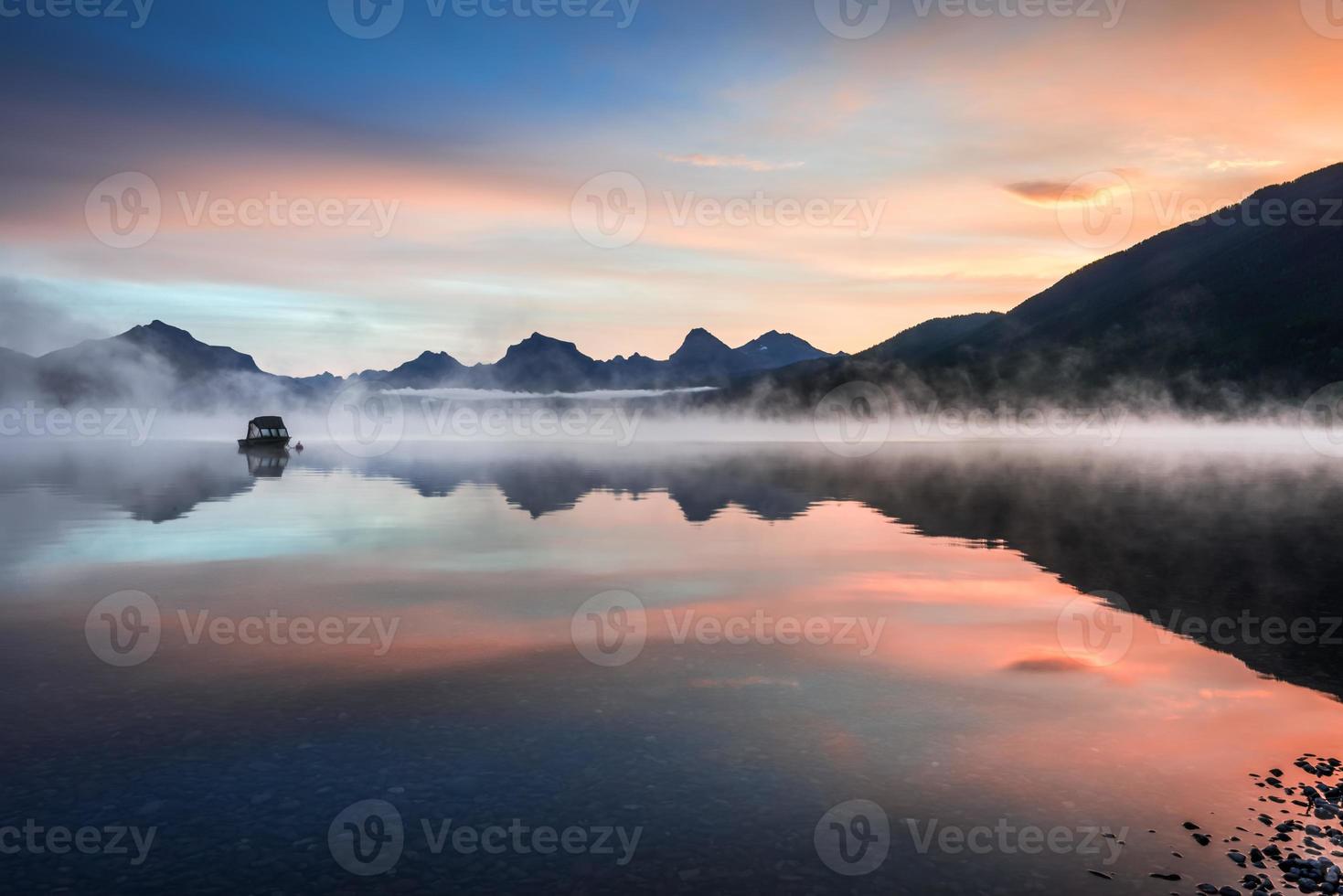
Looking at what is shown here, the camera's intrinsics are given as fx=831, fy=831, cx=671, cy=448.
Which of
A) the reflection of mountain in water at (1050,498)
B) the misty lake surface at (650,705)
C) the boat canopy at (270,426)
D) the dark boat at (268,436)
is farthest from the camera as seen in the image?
the boat canopy at (270,426)

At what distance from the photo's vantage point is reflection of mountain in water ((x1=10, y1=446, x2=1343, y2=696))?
2933cm

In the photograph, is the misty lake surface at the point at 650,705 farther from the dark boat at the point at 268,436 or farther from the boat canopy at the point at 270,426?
the boat canopy at the point at 270,426

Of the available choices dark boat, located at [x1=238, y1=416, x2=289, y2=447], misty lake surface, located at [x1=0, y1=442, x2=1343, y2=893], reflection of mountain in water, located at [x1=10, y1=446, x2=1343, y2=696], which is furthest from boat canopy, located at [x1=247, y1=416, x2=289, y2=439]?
misty lake surface, located at [x1=0, y1=442, x2=1343, y2=893]

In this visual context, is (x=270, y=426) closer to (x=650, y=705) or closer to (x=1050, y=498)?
(x=1050, y=498)

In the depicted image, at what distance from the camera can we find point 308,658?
2017cm

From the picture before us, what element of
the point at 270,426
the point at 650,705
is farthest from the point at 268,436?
the point at 650,705

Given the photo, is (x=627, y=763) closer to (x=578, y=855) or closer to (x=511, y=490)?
(x=578, y=855)

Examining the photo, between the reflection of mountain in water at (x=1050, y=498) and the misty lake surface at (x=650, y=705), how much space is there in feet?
1.44

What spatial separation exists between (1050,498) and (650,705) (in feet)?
169

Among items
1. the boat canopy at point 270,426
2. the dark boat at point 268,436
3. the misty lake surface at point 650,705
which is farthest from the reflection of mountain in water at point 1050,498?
the boat canopy at point 270,426

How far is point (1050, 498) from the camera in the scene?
6056 cm

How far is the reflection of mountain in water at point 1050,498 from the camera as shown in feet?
96.2

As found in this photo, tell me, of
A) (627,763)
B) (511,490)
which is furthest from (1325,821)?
(511,490)

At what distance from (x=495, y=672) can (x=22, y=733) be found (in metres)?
8.79
